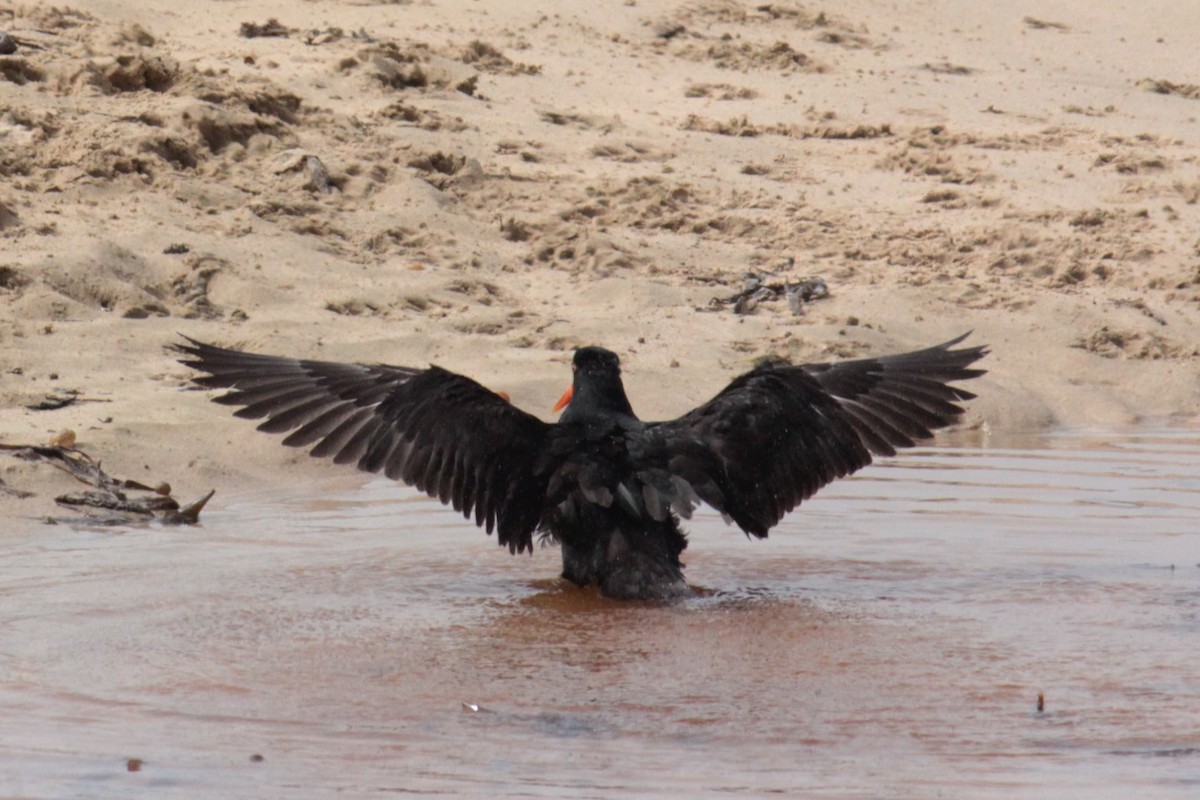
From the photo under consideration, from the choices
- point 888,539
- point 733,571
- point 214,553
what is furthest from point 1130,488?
point 214,553

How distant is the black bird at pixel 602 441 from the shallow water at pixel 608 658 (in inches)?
9.3

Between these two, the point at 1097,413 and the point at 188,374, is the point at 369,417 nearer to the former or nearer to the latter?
the point at 188,374

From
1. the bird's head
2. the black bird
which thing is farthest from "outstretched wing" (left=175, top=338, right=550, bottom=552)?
the bird's head

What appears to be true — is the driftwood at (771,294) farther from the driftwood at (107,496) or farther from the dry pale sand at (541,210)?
the driftwood at (107,496)

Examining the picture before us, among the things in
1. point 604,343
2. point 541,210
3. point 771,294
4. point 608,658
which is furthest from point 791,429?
point 541,210

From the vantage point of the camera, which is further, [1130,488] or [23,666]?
[1130,488]

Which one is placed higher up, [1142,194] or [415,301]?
A: [1142,194]

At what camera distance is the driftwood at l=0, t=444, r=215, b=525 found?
6.46 metres

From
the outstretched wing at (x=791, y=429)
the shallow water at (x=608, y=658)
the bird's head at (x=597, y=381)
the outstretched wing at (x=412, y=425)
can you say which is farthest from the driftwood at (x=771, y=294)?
the outstretched wing at (x=412, y=425)

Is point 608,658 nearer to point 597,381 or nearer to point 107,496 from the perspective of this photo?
point 597,381

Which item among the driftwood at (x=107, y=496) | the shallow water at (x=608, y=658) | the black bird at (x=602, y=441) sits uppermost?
the black bird at (x=602, y=441)

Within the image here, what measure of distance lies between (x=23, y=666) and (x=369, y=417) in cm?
181

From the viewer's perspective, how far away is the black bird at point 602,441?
5.85 meters

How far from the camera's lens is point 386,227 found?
386 inches
